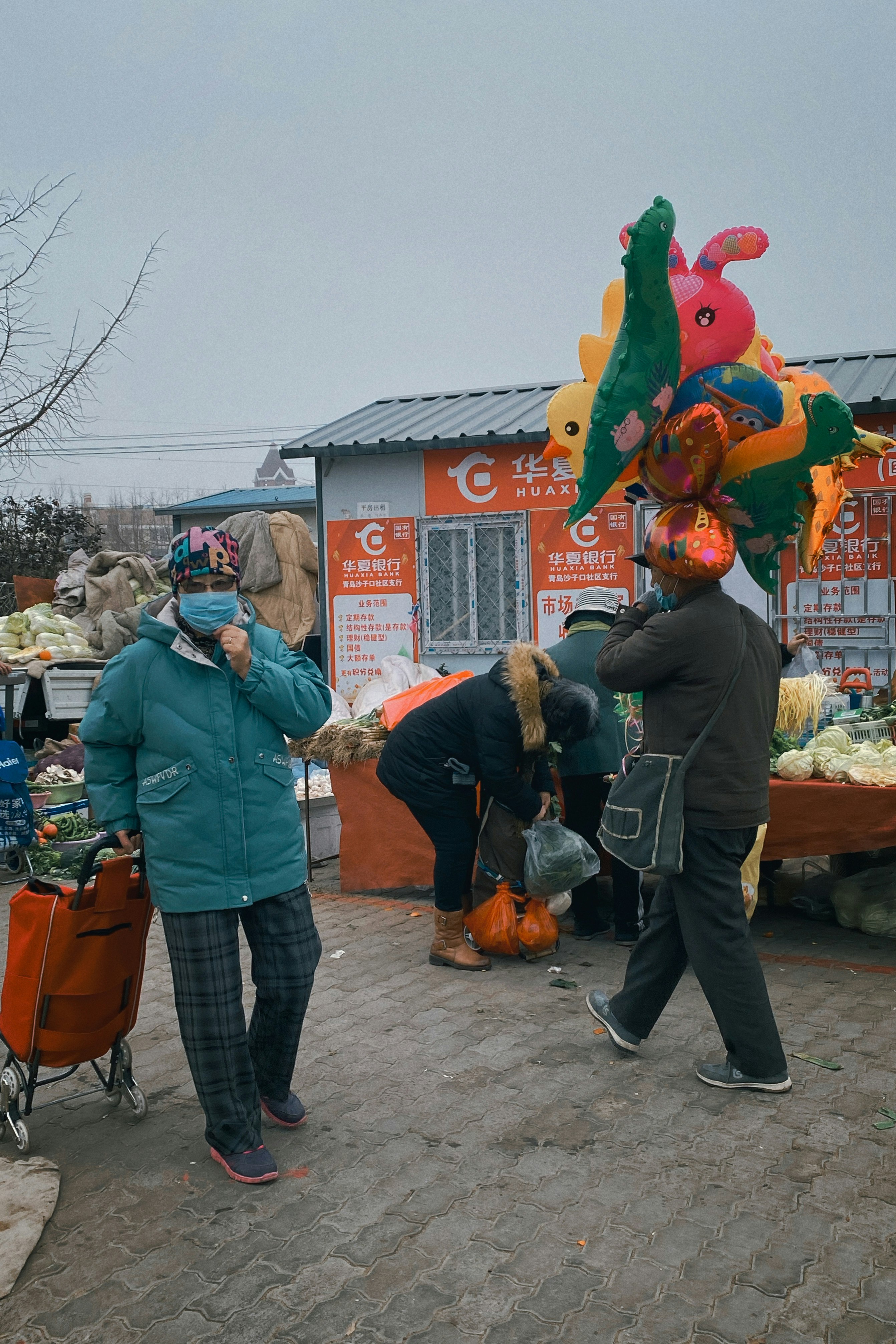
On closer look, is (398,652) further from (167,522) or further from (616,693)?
(167,522)

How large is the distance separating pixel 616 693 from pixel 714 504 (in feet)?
6.62

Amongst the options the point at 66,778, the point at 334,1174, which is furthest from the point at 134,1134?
the point at 66,778

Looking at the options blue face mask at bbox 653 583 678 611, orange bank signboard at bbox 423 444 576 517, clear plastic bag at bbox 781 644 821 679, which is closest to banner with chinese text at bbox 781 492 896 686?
clear plastic bag at bbox 781 644 821 679

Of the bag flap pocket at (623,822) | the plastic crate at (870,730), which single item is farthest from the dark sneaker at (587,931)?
the bag flap pocket at (623,822)

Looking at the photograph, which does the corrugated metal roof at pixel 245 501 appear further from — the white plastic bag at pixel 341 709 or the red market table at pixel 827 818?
the red market table at pixel 827 818

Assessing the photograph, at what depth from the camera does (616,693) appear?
18.7 feet

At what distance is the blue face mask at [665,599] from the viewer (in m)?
3.86

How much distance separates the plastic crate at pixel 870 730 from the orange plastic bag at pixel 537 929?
1.96 metres

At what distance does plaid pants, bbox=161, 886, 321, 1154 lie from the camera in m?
3.22

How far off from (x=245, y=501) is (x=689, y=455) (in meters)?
21.7

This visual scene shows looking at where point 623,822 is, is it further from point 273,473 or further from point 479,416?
point 273,473

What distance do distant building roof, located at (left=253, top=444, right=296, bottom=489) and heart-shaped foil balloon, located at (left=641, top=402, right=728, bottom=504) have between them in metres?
36.9

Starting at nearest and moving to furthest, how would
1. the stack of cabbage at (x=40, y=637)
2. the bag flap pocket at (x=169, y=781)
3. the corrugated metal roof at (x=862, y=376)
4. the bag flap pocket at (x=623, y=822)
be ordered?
the bag flap pocket at (x=169, y=781)
the bag flap pocket at (x=623, y=822)
the corrugated metal roof at (x=862, y=376)
the stack of cabbage at (x=40, y=637)

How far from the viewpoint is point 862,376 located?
9.85 m
